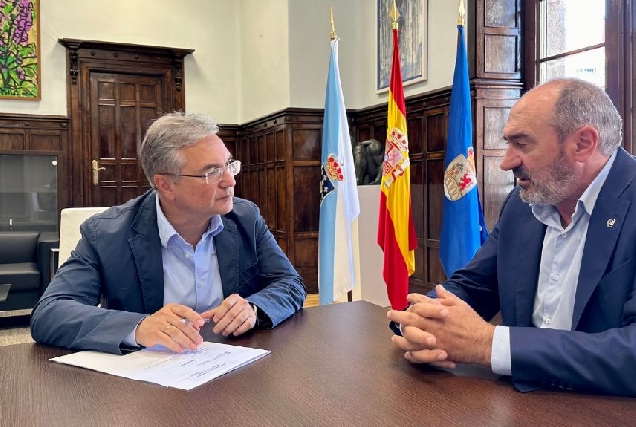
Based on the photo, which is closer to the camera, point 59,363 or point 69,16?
point 59,363

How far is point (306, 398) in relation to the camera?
110 cm

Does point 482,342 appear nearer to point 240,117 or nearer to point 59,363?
point 59,363

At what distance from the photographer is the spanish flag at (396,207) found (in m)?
4.27

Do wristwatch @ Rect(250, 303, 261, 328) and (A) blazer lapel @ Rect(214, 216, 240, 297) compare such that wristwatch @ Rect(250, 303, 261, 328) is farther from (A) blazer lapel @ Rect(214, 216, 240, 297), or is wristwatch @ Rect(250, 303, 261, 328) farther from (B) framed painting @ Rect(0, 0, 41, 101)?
(B) framed painting @ Rect(0, 0, 41, 101)

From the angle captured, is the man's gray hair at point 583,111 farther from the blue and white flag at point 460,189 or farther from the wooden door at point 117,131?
the wooden door at point 117,131

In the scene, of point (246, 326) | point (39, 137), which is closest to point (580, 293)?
point (246, 326)

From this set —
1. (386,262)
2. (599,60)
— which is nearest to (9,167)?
(386,262)

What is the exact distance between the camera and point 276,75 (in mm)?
7285

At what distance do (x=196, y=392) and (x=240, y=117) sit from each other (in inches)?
305

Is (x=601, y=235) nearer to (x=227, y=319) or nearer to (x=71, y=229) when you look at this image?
(x=227, y=319)

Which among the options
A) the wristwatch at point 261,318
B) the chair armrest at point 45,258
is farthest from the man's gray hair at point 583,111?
the chair armrest at point 45,258

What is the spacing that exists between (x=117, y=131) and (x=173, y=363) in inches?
291

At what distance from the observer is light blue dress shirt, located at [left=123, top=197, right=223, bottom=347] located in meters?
1.88

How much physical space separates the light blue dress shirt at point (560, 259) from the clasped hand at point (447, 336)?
34 cm
